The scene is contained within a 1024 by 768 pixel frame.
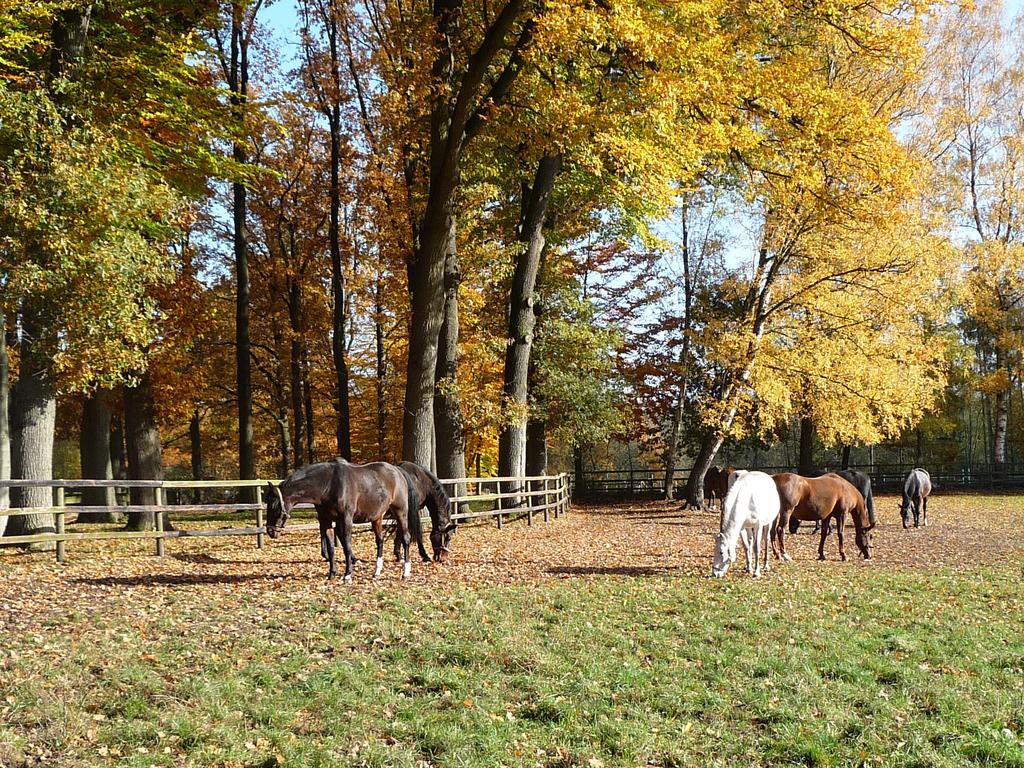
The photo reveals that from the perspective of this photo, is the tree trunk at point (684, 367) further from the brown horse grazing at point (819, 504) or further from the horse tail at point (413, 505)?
the horse tail at point (413, 505)

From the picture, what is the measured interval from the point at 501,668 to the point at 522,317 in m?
14.4

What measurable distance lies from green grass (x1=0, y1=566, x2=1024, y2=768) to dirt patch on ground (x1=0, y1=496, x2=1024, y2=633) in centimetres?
78

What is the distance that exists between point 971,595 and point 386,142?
47.1ft

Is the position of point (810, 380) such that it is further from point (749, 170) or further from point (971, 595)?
point (971, 595)

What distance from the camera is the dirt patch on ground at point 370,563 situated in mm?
9195

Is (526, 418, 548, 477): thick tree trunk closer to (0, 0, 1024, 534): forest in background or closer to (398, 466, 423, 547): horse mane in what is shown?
(0, 0, 1024, 534): forest in background

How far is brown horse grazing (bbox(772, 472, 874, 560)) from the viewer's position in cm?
1340

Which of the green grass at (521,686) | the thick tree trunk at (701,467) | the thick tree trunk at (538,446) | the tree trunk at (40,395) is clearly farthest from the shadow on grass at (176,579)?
the thick tree trunk at (701,467)

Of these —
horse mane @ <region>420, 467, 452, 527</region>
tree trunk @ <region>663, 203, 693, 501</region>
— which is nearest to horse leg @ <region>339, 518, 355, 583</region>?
horse mane @ <region>420, 467, 452, 527</region>

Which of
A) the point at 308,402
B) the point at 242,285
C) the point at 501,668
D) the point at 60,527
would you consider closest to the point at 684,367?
the point at 308,402

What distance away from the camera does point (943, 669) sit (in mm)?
6961

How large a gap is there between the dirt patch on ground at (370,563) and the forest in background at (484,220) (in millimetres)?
2127

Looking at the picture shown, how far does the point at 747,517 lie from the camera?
37.9ft

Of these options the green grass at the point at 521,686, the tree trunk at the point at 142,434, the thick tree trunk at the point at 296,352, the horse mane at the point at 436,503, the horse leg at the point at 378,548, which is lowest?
the green grass at the point at 521,686
